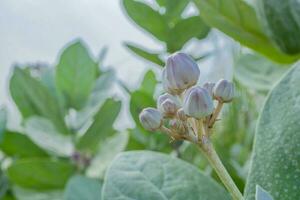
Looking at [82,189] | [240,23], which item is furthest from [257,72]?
[82,189]

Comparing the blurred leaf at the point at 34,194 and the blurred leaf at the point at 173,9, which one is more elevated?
the blurred leaf at the point at 173,9

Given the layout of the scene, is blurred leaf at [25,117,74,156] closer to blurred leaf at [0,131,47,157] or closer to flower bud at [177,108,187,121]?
blurred leaf at [0,131,47,157]

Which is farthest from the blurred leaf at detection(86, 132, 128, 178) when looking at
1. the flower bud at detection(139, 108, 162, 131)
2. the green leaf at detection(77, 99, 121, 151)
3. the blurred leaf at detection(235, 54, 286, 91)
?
the flower bud at detection(139, 108, 162, 131)

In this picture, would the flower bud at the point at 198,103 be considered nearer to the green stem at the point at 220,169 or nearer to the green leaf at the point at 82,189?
the green stem at the point at 220,169

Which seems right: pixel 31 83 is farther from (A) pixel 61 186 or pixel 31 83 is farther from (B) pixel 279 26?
(B) pixel 279 26

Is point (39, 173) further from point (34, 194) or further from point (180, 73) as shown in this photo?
point (180, 73)

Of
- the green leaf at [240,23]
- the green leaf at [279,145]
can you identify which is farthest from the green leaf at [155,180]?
the green leaf at [240,23]
